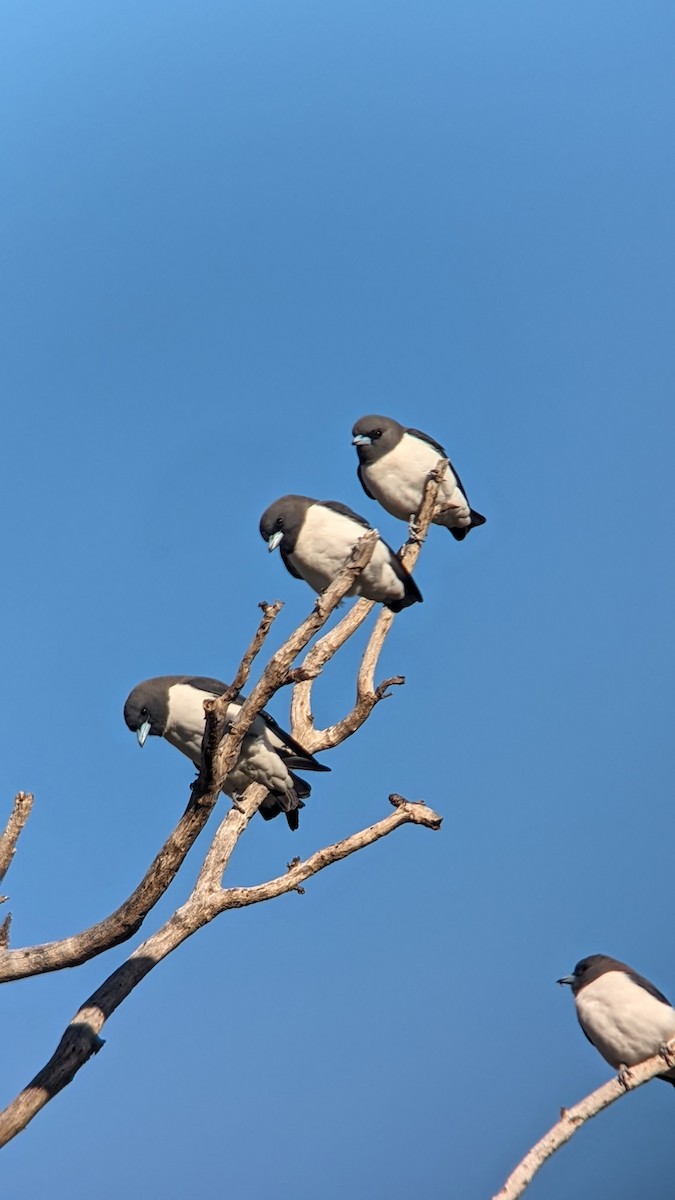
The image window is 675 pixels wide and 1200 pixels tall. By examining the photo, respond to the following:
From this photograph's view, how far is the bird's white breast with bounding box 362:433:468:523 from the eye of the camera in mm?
11203

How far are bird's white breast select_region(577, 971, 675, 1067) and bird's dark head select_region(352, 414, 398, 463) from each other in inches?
179

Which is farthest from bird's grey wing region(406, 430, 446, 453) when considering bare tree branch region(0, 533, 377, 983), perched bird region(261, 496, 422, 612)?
bare tree branch region(0, 533, 377, 983)

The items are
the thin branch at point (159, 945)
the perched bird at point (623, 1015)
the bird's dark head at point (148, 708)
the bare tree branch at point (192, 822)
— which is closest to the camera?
the bare tree branch at point (192, 822)

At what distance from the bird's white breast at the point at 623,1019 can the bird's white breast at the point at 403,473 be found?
4185mm

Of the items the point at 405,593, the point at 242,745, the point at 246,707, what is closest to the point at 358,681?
the point at 405,593

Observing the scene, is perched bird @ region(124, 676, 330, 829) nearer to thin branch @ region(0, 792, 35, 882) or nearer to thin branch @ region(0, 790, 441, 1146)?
thin branch @ region(0, 790, 441, 1146)

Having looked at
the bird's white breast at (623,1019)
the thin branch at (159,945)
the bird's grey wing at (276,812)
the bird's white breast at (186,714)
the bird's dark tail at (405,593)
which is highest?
the bird's dark tail at (405,593)

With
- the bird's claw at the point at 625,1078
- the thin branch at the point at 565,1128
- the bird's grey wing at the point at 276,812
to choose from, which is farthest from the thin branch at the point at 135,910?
the bird's claw at the point at 625,1078

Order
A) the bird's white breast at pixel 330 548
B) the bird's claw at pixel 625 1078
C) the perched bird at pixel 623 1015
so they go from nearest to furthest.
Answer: the bird's claw at pixel 625 1078 → the perched bird at pixel 623 1015 → the bird's white breast at pixel 330 548

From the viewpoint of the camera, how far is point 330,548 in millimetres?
9367

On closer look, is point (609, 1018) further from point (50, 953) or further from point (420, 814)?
point (50, 953)

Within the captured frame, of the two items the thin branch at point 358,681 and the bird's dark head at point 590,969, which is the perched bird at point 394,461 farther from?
the bird's dark head at point 590,969

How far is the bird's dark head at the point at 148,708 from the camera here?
8.40 metres

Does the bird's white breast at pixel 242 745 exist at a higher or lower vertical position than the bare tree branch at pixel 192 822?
higher
